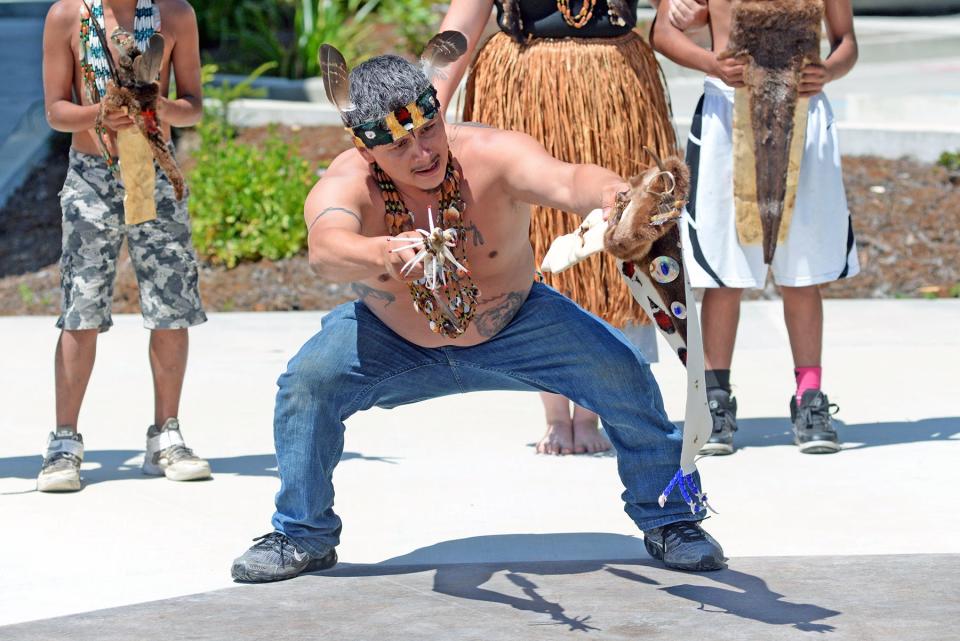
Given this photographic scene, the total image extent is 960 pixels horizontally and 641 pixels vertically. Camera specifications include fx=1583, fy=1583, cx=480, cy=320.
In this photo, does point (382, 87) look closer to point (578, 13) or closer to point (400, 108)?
point (400, 108)

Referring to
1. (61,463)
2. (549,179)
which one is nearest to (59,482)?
(61,463)

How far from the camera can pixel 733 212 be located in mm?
5578

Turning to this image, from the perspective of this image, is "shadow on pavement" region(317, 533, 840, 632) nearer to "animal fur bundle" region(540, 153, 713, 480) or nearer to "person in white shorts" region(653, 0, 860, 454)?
"animal fur bundle" region(540, 153, 713, 480)

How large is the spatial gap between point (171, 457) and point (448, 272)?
1.65 m

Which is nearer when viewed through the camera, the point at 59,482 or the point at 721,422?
the point at 59,482

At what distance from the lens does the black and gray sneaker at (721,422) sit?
18.0 feet

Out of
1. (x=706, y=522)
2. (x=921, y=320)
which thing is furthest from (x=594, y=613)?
(x=921, y=320)

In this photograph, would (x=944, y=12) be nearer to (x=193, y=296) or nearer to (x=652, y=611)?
(x=193, y=296)

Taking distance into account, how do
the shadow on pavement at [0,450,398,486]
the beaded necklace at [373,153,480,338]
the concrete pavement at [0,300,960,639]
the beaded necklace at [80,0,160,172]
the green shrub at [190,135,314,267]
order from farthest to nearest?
the green shrub at [190,135,314,267], the shadow on pavement at [0,450,398,486], the beaded necklace at [80,0,160,172], the beaded necklace at [373,153,480,338], the concrete pavement at [0,300,960,639]

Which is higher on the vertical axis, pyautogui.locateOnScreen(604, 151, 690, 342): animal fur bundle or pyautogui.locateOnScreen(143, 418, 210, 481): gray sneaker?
pyautogui.locateOnScreen(604, 151, 690, 342): animal fur bundle

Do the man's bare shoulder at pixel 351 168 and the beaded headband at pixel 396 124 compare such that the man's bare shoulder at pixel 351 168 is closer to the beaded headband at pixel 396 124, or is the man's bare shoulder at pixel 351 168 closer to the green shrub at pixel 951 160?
the beaded headband at pixel 396 124

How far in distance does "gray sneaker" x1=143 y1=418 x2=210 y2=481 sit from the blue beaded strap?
5.85ft

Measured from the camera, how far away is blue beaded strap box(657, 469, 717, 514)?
4.18m

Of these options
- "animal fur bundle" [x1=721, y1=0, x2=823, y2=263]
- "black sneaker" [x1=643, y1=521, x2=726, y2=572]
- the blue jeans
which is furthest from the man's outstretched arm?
"animal fur bundle" [x1=721, y1=0, x2=823, y2=263]
